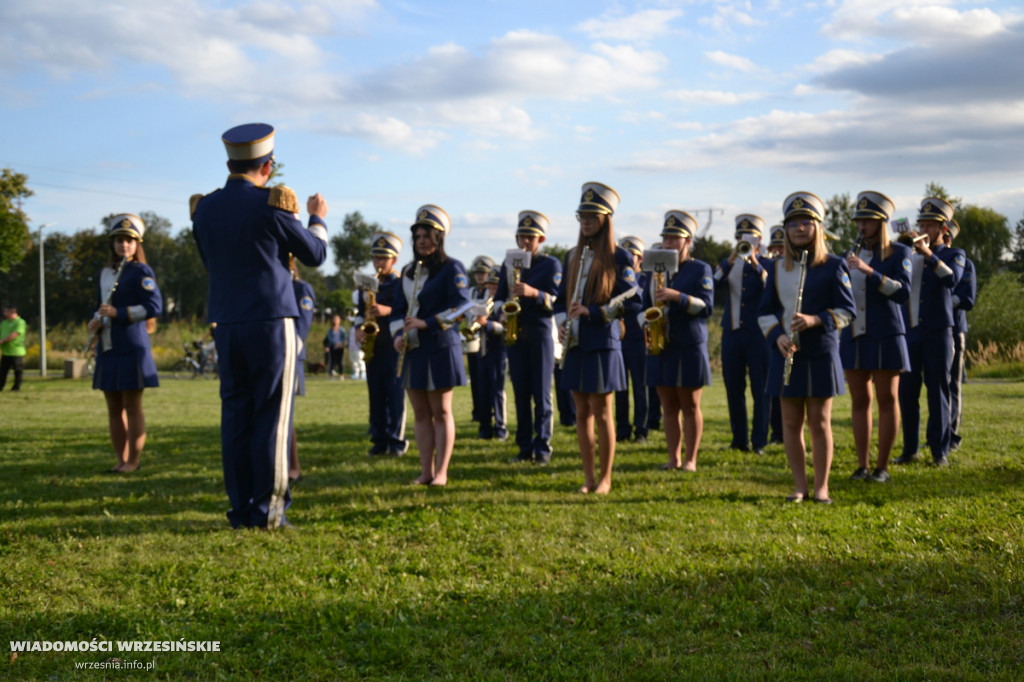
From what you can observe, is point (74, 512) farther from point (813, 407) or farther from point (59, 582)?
point (813, 407)

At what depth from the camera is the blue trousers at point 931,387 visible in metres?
8.69

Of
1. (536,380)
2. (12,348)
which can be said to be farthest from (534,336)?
(12,348)

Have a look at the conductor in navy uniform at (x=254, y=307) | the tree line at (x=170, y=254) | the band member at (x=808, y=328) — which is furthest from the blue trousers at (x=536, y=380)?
the tree line at (x=170, y=254)

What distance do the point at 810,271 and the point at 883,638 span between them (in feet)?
11.2

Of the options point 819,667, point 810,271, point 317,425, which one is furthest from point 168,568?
point 317,425

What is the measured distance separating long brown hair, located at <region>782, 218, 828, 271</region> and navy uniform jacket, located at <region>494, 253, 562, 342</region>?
2.79 metres

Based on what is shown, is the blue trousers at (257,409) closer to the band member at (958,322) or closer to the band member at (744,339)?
the band member at (744,339)

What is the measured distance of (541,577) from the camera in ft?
16.9

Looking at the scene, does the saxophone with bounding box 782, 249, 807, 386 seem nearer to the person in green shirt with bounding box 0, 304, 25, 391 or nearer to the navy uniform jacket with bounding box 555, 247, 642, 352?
the navy uniform jacket with bounding box 555, 247, 642, 352

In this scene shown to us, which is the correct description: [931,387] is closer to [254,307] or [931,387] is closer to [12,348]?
[254,307]

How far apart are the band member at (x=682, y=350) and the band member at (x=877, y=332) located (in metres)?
1.34

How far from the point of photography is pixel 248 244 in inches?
232

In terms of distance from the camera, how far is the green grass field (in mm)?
3975

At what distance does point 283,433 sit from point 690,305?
13.8ft
